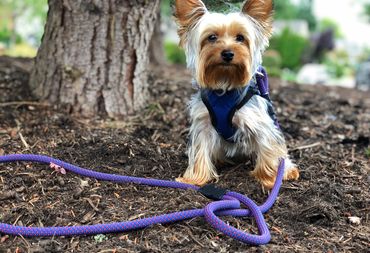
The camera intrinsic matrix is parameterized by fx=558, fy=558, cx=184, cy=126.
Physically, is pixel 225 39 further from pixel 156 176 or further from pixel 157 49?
pixel 157 49

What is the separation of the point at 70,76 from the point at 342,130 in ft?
11.1

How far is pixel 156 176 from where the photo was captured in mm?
5039

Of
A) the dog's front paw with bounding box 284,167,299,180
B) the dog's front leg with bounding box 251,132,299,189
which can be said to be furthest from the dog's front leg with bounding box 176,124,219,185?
the dog's front paw with bounding box 284,167,299,180

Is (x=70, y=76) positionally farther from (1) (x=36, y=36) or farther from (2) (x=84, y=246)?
(1) (x=36, y=36)

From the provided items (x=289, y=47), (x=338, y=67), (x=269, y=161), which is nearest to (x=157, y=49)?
(x=269, y=161)

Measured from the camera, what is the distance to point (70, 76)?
616cm

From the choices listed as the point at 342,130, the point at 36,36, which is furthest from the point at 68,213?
the point at 36,36

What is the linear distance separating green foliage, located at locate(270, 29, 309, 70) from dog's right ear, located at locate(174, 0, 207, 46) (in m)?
16.1

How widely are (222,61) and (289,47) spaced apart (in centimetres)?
1679

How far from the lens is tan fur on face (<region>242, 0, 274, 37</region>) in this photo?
470cm

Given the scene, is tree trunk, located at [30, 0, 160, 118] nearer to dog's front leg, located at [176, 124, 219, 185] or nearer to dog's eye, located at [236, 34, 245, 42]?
dog's front leg, located at [176, 124, 219, 185]

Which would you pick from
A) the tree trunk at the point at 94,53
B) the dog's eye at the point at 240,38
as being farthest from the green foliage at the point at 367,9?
the dog's eye at the point at 240,38

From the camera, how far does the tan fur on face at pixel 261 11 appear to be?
4.70m

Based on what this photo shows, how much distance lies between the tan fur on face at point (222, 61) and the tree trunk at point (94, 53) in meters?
1.60
